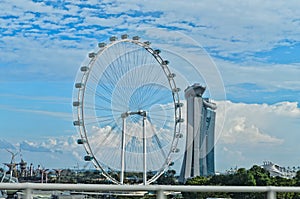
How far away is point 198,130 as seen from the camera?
8100 cm

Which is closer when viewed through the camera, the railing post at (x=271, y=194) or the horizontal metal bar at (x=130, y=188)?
the horizontal metal bar at (x=130, y=188)

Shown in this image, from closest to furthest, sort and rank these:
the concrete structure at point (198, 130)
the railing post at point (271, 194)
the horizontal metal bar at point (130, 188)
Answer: the horizontal metal bar at point (130, 188) < the railing post at point (271, 194) < the concrete structure at point (198, 130)

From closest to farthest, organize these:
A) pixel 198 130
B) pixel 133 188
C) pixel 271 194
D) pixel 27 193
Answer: pixel 27 193 → pixel 133 188 → pixel 271 194 → pixel 198 130

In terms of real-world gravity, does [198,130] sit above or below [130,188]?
above

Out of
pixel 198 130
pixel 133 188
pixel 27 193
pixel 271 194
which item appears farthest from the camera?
pixel 198 130

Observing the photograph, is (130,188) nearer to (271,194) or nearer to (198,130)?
(271,194)

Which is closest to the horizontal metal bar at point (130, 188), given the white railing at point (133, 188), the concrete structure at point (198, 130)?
the white railing at point (133, 188)

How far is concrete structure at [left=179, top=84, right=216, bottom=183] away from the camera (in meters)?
79.2

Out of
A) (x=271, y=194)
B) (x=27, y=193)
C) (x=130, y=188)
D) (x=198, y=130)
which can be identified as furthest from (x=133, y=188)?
(x=198, y=130)

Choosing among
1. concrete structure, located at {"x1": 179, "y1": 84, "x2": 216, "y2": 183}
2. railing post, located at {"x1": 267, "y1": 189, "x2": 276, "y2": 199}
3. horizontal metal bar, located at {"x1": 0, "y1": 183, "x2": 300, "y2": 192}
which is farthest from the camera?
concrete structure, located at {"x1": 179, "y1": 84, "x2": 216, "y2": 183}

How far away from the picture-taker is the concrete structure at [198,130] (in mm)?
79188

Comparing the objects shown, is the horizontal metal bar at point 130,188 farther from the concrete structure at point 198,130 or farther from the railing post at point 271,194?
the concrete structure at point 198,130

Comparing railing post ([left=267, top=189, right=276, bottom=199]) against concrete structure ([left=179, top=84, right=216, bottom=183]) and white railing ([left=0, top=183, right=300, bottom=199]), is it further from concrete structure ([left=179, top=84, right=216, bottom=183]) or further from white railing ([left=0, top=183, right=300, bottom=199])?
concrete structure ([left=179, top=84, right=216, bottom=183])

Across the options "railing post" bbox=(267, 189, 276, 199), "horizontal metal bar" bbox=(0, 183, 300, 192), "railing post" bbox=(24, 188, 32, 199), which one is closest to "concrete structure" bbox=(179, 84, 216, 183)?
"railing post" bbox=(267, 189, 276, 199)
